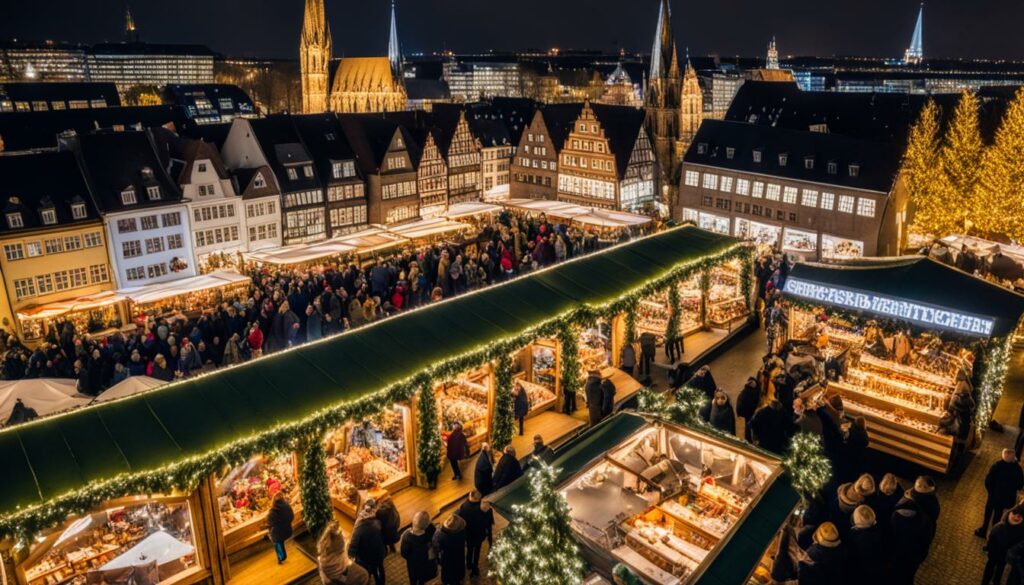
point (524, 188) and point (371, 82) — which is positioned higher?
point (371, 82)

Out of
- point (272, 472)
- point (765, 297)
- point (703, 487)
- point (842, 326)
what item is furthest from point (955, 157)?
point (272, 472)

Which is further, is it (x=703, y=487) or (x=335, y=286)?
(x=335, y=286)

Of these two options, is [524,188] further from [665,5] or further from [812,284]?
[812,284]

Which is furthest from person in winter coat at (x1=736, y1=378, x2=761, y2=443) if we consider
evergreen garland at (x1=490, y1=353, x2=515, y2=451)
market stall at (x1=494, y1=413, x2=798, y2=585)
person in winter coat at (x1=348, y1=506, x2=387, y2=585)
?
person in winter coat at (x1=348, y1=506, x2=387, y2=585)

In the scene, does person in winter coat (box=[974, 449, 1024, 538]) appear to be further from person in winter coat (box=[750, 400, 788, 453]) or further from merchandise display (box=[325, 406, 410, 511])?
merchandise display (box=[325, 406, 410, 511])

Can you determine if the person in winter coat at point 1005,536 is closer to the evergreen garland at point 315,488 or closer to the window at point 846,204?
the evergreen garland at point 315,488

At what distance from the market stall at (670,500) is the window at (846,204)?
1138 inches

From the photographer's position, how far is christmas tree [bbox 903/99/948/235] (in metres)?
32.4

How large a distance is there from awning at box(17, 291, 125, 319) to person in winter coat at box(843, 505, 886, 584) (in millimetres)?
24725

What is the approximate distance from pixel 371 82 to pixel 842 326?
82761 mm

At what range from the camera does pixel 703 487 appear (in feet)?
31.1

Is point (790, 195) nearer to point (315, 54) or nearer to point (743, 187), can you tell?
point (743, 187)

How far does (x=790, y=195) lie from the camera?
3722 cm

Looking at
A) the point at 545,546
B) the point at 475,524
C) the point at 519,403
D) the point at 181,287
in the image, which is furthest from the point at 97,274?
the point at 545,546
